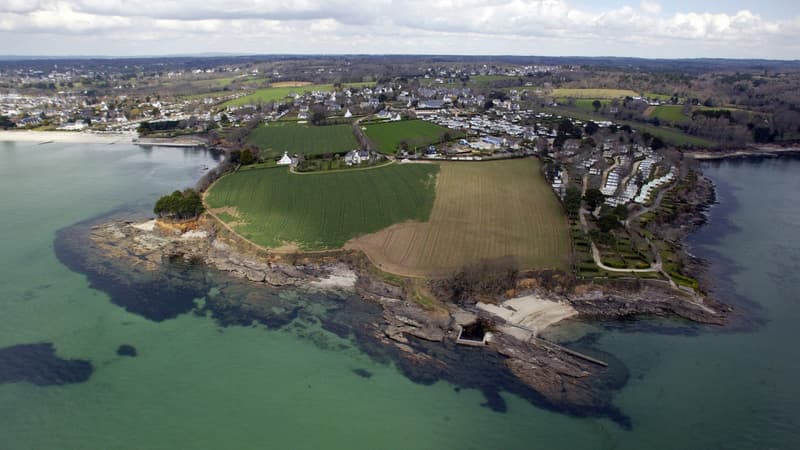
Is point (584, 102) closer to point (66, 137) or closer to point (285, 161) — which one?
point (285, 161)

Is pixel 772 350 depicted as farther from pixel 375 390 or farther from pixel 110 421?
pixel 110 421

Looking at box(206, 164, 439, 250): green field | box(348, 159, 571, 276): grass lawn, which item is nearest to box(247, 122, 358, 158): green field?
box(206, 164, 439, 250): green field

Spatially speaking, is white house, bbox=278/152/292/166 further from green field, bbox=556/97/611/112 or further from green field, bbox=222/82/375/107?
green field, bbox=556/97/611/112

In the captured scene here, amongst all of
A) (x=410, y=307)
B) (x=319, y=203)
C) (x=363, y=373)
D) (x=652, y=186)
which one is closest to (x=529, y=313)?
(x=410, y=307)

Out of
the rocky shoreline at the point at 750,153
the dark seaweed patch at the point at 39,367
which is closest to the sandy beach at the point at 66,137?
the dark seaweed patch at the point at 39,367

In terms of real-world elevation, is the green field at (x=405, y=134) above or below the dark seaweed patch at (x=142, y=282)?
above

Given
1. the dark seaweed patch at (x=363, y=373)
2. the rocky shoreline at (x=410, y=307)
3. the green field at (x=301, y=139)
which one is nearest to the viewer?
the rocky shoreline at (x=410, y=307)

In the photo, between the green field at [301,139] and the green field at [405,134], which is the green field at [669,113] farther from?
the green field at [301,139]
